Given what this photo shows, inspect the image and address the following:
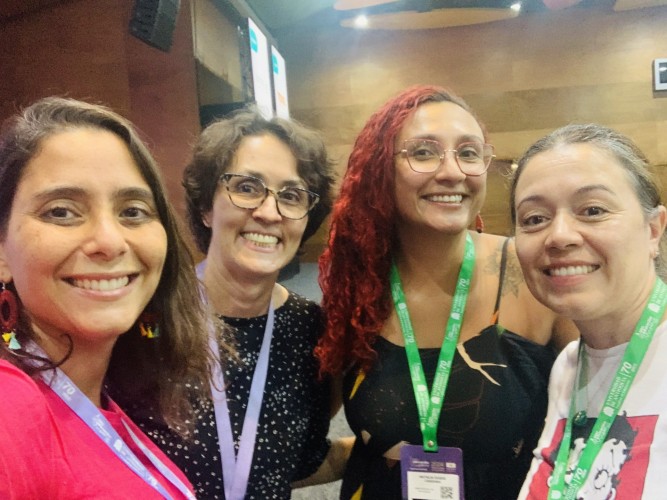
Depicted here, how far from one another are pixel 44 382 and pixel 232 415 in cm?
66

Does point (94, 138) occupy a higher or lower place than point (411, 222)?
higher

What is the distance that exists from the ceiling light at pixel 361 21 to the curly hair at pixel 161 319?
13.4 feet

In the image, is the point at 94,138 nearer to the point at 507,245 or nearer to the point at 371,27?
the point at 507,245

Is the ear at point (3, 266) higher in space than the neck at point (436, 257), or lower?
higher

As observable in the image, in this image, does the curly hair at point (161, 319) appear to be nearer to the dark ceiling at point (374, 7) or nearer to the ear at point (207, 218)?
the ear at point (207, 218)

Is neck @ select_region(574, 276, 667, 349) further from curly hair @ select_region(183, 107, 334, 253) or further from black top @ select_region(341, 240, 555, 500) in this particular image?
curly hair @ select_region(183, 107, 334, 253)

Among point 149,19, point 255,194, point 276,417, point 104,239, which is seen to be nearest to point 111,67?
point 149,19

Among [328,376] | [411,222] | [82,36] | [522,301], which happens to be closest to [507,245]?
[522,301]

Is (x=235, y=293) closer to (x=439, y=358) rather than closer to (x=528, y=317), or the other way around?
(x=439, y=358)

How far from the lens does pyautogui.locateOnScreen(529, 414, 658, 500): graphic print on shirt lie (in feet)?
3.23

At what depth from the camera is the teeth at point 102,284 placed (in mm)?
951

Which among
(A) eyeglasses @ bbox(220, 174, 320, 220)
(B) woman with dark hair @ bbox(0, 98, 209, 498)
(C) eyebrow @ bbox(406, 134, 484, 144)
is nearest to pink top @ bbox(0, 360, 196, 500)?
(B) woman with dark hair @ bbox(0, 98, 209, 498)

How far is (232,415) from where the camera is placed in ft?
4.99

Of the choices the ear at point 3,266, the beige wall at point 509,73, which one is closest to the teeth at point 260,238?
the ear at point 3,266
